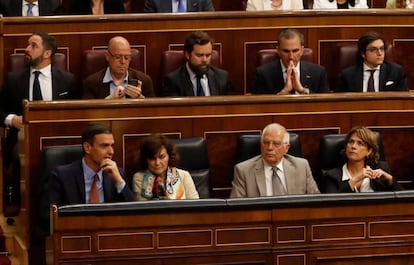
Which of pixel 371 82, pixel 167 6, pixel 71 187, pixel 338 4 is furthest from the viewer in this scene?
pixel 338 4

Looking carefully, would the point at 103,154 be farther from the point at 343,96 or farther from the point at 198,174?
the point at 343,96

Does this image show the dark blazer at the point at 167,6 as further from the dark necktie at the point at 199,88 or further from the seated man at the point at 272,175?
the seated man at the point at 272,175

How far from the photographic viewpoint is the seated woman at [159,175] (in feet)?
11.2

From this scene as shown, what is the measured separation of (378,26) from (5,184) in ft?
5.00

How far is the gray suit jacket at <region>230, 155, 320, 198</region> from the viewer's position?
11.7ft

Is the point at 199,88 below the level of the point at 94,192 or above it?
above

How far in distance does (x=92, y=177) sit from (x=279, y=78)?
3.26 feet

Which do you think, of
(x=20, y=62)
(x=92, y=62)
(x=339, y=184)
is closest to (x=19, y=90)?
(x=20, y=62)

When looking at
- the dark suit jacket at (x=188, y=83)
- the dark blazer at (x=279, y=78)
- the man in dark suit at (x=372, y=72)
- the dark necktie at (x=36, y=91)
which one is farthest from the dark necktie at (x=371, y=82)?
the dark necktie at (x=36, y=91)

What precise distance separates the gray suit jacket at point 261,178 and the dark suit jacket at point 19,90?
757mm

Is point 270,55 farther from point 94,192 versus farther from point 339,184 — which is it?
point 94,192

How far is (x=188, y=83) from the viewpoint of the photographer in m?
4.08

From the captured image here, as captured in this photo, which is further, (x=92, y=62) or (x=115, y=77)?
(x=92, y=62)

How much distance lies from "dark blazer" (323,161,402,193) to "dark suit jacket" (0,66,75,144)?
96cm
